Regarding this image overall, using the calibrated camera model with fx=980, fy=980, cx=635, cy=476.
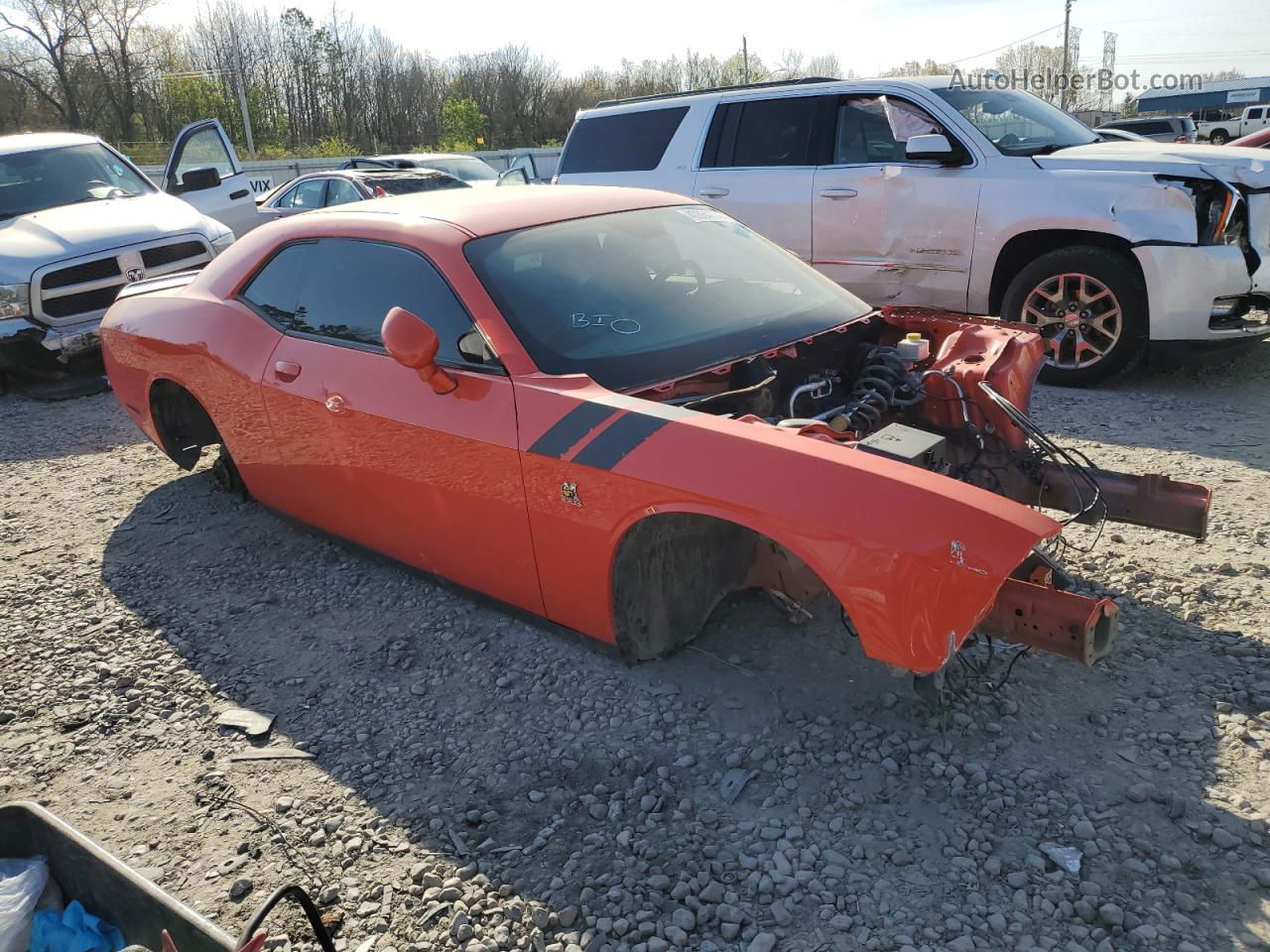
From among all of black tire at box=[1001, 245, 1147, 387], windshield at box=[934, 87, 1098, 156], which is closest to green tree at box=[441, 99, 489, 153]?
windshield at box=[934, 87, 1098, 156]

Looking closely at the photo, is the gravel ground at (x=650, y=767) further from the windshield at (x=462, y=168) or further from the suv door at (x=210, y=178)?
the windshield at (x=462, y=168)

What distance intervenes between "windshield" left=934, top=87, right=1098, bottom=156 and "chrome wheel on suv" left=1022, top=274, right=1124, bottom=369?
0.99 metres

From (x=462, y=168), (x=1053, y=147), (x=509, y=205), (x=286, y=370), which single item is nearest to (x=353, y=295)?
(x=286, y=370)

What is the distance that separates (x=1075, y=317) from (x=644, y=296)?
3.81 metres

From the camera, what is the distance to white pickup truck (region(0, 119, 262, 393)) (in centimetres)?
734

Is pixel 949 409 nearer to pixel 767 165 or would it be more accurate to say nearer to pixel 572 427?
pixel 572 427

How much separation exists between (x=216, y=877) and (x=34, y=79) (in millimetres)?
41136

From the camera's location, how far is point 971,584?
2316 millimetres

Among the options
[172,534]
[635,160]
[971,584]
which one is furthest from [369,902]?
[635,160]

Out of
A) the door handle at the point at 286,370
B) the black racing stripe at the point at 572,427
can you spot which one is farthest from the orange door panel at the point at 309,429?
the black racing stripe at the point at 572,427

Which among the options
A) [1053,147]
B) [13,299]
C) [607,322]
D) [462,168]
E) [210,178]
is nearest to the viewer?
[607,322]

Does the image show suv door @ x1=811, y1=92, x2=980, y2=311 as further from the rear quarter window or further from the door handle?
the door handle

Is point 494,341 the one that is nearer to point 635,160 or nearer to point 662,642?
point 662,642

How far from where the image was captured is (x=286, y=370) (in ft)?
12.7
